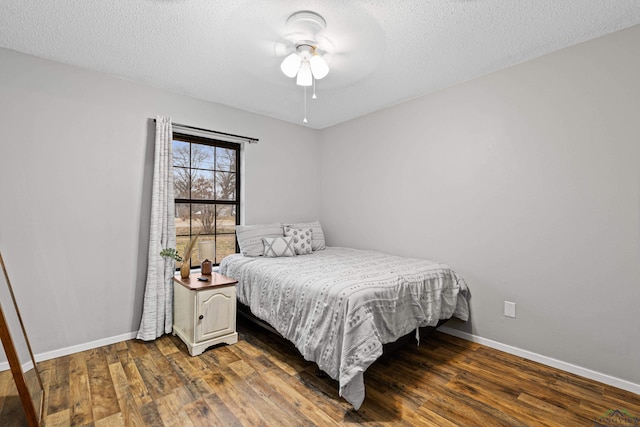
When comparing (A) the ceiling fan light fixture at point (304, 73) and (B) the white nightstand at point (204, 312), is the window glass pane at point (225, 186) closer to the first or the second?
(B) the white nightstand at point (204, 312)

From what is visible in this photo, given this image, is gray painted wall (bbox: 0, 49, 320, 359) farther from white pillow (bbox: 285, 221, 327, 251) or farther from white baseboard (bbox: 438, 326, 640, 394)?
white baseboard (bbox: 438, 326, 640, 394)

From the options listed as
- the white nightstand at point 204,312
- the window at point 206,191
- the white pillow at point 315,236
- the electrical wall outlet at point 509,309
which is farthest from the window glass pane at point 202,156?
the electrical wall outlet at point 509,309

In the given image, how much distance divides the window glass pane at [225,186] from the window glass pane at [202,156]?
0.50 ft

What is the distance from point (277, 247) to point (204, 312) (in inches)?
39.7

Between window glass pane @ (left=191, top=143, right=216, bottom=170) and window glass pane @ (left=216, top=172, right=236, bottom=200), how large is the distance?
0.15 meters

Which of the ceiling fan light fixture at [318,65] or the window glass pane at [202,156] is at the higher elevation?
the ceiling fan light fixture at [318,65]

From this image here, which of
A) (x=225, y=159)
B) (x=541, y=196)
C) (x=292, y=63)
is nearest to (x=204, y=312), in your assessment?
(x=225, y=159)

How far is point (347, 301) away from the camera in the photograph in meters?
1.86

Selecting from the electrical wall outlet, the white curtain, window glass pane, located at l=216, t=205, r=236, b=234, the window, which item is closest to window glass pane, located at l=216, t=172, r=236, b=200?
the window

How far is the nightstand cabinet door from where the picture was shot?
244 centimetres

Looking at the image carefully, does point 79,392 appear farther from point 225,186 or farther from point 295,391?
point 225,186

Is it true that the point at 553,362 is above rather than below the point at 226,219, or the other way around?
below

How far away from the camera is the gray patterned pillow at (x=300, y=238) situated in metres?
3.42

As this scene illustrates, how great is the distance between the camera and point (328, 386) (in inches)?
78.5
